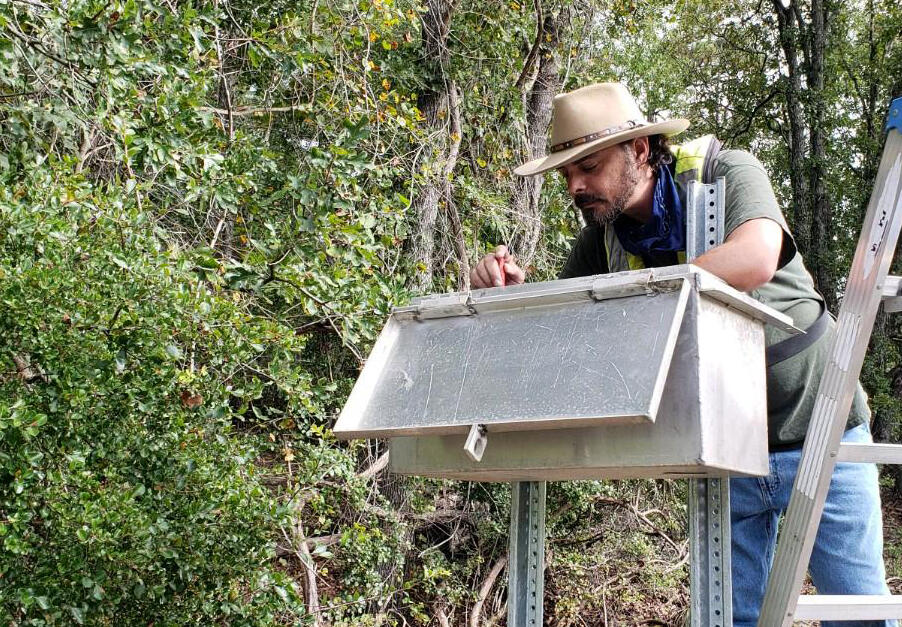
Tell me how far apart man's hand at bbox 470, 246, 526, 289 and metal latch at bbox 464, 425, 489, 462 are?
0.68 meters

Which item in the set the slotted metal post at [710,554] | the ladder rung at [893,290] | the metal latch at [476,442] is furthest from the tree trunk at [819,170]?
the metal latch at [476,442]

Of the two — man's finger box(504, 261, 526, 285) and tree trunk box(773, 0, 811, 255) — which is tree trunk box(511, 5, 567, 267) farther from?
tree trunk box(773, 0, 811, 255)

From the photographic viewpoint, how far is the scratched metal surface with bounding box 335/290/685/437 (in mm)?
1787

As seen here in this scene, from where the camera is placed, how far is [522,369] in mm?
1983

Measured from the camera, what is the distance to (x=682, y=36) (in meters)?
13.1

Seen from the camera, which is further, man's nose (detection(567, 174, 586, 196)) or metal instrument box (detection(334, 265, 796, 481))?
man's nose (detection(567, 174, 586, 196))

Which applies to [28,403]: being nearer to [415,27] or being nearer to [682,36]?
[415,27]

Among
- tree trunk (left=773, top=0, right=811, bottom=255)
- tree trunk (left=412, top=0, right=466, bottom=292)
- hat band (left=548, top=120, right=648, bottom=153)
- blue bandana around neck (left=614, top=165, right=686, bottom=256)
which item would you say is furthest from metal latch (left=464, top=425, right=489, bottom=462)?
tree trunk (left=773, top=0, right=811, bottom=255)

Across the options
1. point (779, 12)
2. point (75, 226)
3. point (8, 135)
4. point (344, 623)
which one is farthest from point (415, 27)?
point (779, 12)

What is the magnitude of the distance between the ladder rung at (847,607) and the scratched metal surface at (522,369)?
0.65 metres

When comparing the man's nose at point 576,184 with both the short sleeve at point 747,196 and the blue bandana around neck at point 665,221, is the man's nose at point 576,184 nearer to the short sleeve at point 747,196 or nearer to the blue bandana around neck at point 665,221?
the blue bandana around neck at point 665,221

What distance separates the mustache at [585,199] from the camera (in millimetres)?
2602

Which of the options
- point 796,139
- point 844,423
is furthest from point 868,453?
point 796,139

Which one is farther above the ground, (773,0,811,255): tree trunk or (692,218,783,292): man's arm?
(773,0,811,255): tree trunk
